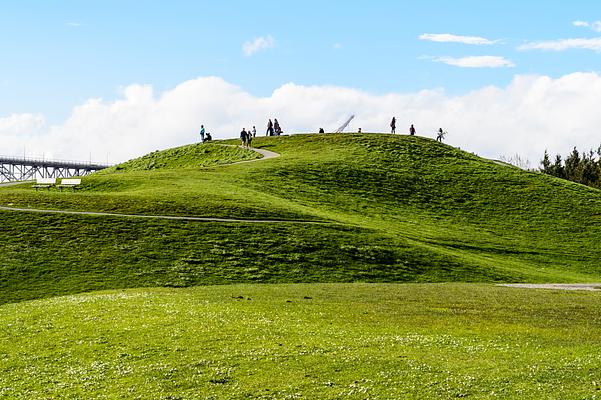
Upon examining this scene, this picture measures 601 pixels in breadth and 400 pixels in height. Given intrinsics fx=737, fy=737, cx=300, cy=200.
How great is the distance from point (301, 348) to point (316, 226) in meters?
35.9

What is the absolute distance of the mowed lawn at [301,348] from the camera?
19625 mm

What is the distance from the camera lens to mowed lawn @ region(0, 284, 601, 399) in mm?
19625

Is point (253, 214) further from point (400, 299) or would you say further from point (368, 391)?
point (368, 391)

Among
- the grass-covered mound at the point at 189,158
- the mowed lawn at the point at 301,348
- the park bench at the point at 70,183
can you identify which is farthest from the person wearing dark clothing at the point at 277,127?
the mowed lawn at the point at 301,348

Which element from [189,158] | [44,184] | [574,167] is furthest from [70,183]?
[574,167]

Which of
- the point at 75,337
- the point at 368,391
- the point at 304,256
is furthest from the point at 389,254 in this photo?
the point at 368,391

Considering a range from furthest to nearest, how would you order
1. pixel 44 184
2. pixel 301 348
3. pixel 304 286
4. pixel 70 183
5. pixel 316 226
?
1. pixel 70 183
2. pixel 44 184
3. pixel 316 226
4. pixel 304 286
5. pixel 301 348

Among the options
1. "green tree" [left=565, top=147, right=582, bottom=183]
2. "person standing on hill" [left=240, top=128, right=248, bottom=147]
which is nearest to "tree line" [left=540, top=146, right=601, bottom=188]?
"green tree" [left=565, top=147, right=582, bottom=183]

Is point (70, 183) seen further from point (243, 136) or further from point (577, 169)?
point (577, 169)

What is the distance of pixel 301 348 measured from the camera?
23188mm

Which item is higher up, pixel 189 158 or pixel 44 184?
pixel 189 158

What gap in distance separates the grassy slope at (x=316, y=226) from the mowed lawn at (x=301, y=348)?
1158 centimetres

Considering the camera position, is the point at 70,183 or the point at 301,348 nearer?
the point at 301,348

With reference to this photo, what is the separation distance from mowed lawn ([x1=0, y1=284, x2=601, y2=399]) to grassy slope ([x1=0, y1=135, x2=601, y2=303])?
11.6 meters
